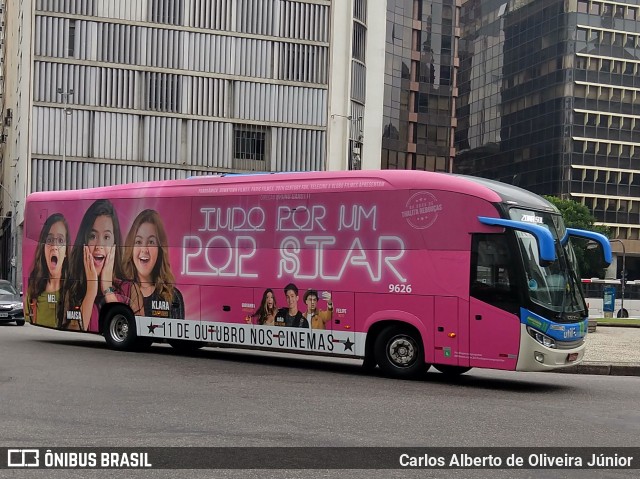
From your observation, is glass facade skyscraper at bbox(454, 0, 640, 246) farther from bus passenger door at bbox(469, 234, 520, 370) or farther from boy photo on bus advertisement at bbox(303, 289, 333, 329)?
bus passenger door at bbox(469, 234, 520, 370)

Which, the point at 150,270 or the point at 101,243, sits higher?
the point at 101,243

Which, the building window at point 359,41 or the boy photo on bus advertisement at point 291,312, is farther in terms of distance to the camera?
the building window at point 359,41

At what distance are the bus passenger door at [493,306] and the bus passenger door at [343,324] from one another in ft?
6.90

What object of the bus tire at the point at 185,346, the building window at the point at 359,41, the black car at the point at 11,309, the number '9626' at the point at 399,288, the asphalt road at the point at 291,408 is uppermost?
the building window at the point at 359,41

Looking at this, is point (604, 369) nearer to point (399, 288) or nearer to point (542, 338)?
point (542, 338)

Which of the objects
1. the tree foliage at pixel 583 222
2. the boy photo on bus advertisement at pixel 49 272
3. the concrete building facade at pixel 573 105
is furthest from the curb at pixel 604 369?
the concrete building facade at pixel 573 105

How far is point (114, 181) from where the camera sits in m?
54.2

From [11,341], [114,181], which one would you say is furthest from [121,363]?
[114,181]

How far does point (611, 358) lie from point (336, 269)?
7.04 m

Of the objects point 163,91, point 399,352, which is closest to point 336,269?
point 399,352

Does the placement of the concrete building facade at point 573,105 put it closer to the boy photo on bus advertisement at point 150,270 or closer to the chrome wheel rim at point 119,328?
the chrome wheel rim at point 119,328

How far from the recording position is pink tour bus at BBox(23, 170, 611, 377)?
14.4 meters

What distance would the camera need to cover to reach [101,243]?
19828 mm

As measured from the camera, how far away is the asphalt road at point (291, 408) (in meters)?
8.77
